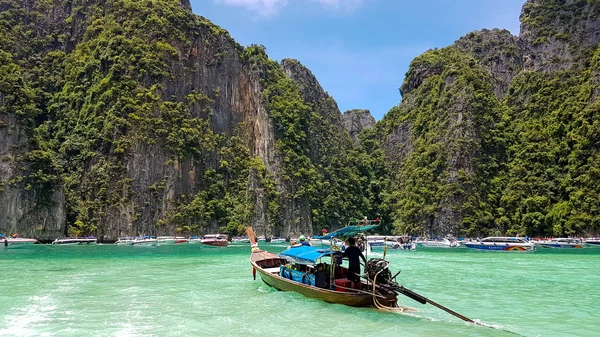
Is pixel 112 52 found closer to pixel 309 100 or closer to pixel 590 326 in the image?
pixel 309 100

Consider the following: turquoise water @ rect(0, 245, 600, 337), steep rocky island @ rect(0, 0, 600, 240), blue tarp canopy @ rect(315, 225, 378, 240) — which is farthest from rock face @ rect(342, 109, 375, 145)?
blue tarp canopy @ rect(315, 225, 378, 240)

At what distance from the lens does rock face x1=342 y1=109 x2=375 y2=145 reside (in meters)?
154

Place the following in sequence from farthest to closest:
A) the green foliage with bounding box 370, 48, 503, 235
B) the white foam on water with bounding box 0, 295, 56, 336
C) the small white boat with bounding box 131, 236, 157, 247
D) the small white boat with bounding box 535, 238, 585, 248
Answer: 1. the green foliage with bounding box 370, 48, 503, 235
2. the small white boat with bounding box 131, 236, 157, 247
3. the small white boat with bounding box 535, 238, 585, 248
4. the white foam on water with bounding box 0, 295, 56, 336

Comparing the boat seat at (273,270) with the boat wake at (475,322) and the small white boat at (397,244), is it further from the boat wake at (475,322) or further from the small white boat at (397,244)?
the small white boat at (397,244)

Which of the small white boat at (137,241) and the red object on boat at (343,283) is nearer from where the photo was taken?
the red object on boat at (343,283)

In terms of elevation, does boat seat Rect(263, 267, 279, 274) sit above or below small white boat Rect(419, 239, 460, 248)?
below

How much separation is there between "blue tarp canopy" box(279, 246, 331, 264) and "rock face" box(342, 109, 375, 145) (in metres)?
132

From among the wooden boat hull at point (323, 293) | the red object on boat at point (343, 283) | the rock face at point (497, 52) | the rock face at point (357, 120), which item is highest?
the rock face at point (497, 52)

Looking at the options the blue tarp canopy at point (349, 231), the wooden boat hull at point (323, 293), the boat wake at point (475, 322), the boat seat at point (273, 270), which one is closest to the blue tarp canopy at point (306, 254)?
the blue tarp canopy at point (349, 231)

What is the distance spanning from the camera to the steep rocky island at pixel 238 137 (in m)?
79.2

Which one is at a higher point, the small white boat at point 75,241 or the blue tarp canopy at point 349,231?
the blue tarp canopy at point 349,231

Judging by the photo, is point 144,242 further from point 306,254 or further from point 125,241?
point 306,254

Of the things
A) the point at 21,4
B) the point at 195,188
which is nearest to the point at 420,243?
the point at 195,188

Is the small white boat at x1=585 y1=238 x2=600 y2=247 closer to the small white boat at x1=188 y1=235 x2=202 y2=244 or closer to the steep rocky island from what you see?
the steep rocky island
